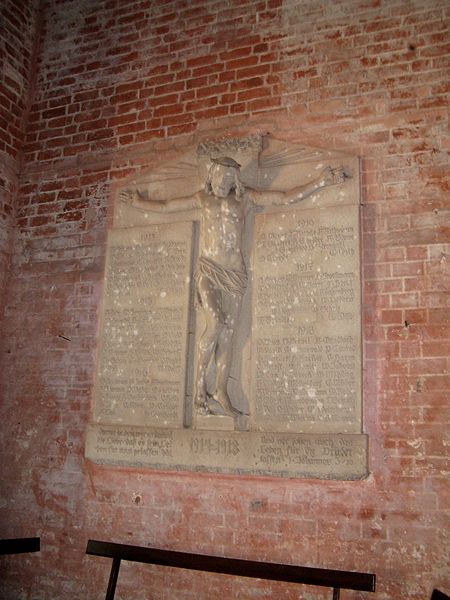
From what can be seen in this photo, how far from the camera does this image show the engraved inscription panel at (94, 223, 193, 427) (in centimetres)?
433

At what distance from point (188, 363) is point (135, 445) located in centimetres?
65

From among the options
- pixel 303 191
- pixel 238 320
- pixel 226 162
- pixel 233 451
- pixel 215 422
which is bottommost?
pixel 233 451

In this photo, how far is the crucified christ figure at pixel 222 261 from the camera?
13.7 feet

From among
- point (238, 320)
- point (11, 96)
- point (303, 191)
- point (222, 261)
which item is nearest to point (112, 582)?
point (238, 320)

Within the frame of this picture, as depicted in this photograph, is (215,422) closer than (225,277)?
Yes

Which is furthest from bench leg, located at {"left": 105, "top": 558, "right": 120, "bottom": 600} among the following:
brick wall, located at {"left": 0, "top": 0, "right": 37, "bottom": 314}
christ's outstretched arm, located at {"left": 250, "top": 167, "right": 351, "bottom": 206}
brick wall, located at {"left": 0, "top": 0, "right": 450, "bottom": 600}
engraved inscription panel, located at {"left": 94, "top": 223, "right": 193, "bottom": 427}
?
christ's outstretched arm, located at {"left": 250, "top": 167, "right": 351, "bottom": 206}

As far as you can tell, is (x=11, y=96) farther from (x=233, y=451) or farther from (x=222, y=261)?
(x=233, y=451)

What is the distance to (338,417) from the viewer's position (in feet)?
12.6

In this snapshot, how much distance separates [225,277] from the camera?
425 centimetres

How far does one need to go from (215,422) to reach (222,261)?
1055mm

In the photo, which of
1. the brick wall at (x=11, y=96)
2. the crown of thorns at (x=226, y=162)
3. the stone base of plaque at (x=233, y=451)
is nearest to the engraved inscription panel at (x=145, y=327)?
the stone base of plaque at (x=233, y=451)

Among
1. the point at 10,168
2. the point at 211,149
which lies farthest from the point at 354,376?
the point at 10,168

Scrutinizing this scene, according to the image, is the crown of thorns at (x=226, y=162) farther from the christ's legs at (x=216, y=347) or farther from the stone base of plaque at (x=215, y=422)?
the stone base of plaque at (x=215, y=422)

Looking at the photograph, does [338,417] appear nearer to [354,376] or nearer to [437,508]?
[354,376]
